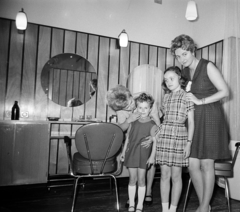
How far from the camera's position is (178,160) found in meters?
1.75

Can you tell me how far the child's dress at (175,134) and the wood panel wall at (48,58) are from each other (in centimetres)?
207

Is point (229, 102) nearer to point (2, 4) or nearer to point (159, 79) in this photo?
point (159, 79)

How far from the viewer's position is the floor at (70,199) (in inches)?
85.9

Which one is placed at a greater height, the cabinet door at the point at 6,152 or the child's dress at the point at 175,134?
the child's dress at the point at 175,134

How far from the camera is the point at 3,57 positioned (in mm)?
3242

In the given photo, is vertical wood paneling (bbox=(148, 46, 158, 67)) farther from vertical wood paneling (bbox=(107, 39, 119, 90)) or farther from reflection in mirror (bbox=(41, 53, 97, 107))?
reflection in mirror (bbox=(41, 53, 97, 107))

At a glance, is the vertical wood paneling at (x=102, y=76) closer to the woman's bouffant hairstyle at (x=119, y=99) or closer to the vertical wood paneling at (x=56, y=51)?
the vertical wood paneling at (x=56, y=51)

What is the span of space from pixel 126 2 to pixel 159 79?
1555 millimetres

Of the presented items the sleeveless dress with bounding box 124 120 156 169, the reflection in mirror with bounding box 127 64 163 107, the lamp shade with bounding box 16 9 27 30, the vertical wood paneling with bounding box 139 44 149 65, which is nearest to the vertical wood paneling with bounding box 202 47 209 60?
the reflection in mirror with bounding box 127 64 163 107

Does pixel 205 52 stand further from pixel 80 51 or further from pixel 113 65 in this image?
pixel 80 51

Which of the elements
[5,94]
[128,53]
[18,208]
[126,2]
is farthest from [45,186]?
[126,2]

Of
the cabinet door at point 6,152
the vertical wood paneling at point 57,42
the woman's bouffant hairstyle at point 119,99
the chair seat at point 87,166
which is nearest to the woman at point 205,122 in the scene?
the chair seat at point 87,166

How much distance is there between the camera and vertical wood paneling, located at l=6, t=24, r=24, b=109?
128 inches

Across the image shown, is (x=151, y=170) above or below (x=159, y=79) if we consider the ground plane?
below
